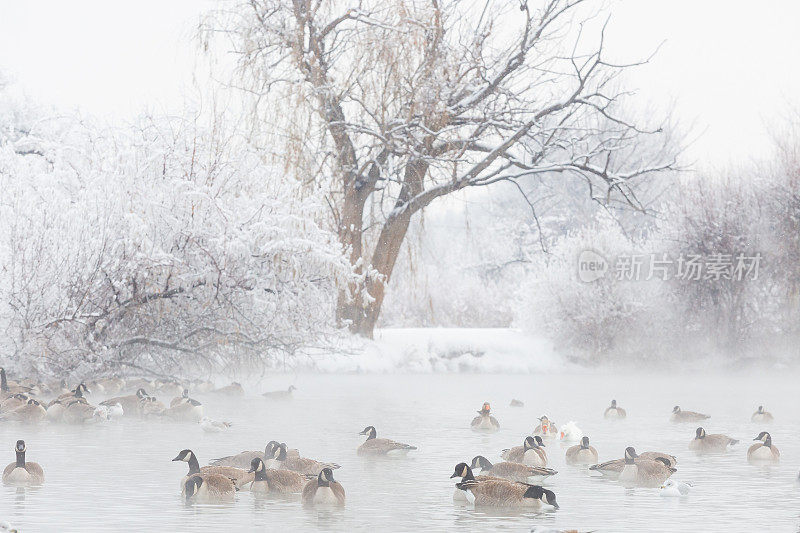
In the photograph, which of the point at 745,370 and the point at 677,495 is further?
the point at 745,370

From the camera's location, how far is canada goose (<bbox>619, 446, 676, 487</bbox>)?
32.6 feet

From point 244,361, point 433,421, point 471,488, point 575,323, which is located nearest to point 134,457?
point 471,488

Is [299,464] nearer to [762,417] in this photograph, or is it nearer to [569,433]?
[569,433]

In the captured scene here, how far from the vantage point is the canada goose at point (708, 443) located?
12461 millimetres

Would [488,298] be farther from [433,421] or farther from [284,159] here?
[433,421]

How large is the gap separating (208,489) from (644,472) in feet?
14.1

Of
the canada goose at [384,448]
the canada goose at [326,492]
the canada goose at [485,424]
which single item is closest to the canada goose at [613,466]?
the canada goose at [384,448]

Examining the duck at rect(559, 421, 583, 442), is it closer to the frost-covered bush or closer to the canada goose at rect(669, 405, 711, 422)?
the canada goose at rect(669, 405, 711, 422)

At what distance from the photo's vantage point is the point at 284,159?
69.1ft

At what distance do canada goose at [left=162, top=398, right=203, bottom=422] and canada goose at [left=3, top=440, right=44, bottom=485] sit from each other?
16.4 ft

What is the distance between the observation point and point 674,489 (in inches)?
362

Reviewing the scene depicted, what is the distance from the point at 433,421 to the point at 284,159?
7967mm

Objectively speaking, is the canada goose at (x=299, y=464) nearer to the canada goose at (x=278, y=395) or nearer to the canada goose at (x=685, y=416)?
the canada goose at (x=685, y=416)

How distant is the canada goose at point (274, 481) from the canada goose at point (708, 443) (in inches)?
220
